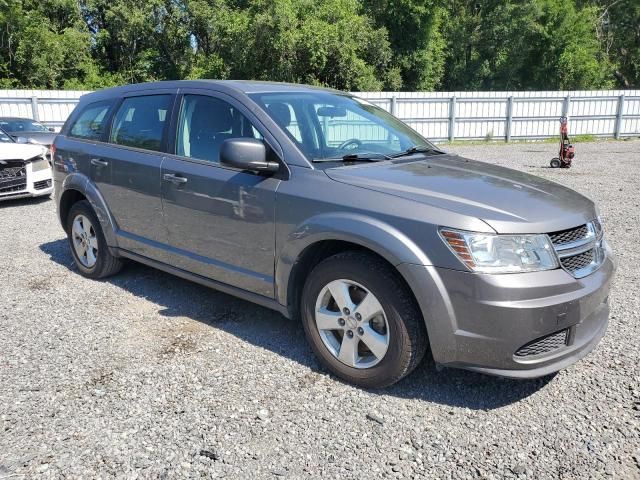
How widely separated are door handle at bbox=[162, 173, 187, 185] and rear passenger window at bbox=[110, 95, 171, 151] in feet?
1.04

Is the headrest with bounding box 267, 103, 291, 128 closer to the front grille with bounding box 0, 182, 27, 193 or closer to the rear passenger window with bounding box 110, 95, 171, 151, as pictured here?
the rear passenger window with bounding box 110, 95, 171, 151

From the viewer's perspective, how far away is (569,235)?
2.97m

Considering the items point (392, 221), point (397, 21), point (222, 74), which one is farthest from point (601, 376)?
point (397, 21)

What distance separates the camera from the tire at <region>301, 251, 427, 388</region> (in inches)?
117

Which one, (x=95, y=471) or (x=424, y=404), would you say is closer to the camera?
(x=95, y=471)

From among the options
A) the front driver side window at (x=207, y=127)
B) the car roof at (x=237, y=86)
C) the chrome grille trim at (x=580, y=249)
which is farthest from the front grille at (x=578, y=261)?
the car roof at (x=237, y=86)

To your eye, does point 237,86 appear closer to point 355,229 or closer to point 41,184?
point 355,229

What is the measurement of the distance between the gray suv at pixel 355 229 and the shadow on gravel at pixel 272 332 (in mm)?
257

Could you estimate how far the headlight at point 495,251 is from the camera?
8.98 feet

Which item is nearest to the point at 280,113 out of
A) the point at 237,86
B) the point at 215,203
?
the point at 237,86

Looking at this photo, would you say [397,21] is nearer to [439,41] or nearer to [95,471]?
[439,41]

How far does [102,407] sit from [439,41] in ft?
114

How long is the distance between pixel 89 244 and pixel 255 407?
3021 millimetres

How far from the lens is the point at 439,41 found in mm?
34000
